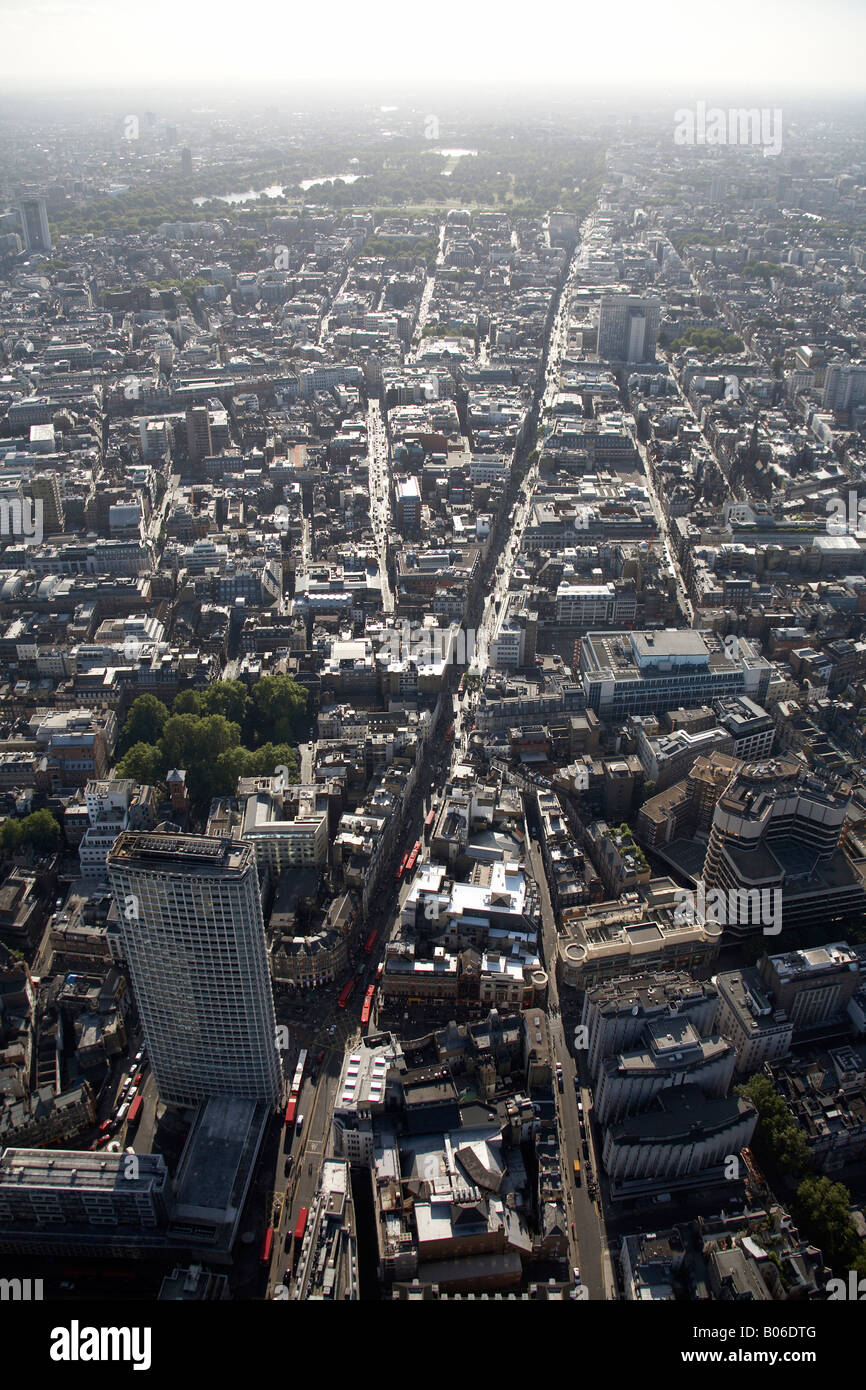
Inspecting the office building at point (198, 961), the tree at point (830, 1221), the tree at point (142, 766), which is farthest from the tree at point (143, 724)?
the tree at point (830, 1221)

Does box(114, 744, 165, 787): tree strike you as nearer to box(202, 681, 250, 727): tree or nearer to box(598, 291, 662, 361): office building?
box(202, 681, 250, 727): tree

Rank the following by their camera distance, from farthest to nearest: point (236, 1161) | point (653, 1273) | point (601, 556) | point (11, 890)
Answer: point (601, 556), point (11, 890), point (236, 1161), point (653, 1273)

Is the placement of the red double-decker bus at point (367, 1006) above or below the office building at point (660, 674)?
below

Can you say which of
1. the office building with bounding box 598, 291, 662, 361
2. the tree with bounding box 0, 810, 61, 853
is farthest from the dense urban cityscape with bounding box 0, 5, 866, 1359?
the office building with bounding box 598, 291, 662, 361

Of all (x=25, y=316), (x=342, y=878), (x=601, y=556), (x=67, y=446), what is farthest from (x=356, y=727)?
(x=25, y=316)

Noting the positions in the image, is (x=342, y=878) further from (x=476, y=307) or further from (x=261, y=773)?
(x=476, y=307)

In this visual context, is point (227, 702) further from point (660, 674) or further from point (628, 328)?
point (628, 328)

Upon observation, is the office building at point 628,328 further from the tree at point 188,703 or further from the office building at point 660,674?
the tree at point 188,703
